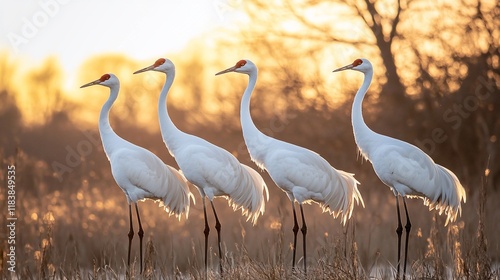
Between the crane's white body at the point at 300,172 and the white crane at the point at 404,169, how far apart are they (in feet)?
1.61

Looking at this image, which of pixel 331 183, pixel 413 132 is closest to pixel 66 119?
pixel 413 132

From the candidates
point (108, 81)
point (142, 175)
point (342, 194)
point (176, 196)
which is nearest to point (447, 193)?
point (342, 194)

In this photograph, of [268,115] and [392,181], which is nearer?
[392,181]

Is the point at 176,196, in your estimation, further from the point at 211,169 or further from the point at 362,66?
the point at 362,66

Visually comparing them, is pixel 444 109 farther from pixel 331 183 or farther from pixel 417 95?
pixel 331 183

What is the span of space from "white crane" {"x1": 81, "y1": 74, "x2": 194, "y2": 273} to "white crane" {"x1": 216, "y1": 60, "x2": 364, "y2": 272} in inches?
33.3

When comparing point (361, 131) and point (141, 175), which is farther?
point (141, 175)

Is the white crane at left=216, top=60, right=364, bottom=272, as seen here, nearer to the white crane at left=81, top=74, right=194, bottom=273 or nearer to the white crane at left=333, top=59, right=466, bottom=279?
the white crane at left=333, top=59, right=466, bottom=279

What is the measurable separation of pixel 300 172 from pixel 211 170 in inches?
32.5

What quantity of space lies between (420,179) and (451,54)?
6338mm

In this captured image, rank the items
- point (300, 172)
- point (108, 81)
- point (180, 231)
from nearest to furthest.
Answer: point (300, 172), point (108, 81), point (180, 231)

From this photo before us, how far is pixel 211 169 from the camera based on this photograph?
28.0 feet

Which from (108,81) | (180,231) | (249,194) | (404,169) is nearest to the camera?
(404,169)

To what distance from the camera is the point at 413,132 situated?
1491cm
